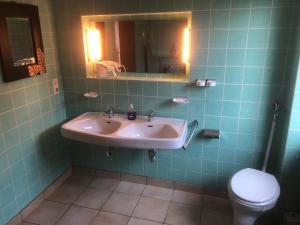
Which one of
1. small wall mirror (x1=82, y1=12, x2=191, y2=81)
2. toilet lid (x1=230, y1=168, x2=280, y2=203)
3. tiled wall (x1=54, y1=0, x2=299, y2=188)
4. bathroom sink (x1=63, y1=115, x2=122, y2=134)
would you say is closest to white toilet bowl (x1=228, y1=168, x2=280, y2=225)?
toilet lid (x1=230, y1=168, x2=280, y2=203)

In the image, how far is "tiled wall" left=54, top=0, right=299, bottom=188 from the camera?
1921 mm

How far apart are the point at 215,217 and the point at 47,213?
4.84 feet

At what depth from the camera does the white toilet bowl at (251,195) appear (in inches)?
65.0

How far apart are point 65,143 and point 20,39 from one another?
45.3 inches

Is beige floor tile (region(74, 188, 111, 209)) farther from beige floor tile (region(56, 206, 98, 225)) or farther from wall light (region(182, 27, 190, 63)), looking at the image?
wall light (region(182, 27, 190, 63))

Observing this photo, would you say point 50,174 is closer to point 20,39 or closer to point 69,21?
point 20,39

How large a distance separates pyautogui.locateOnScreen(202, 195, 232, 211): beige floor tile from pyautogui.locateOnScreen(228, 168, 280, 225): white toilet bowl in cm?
45

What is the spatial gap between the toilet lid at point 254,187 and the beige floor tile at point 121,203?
971 millimetres

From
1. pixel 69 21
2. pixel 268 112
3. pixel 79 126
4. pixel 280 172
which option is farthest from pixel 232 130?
pixel 69 21

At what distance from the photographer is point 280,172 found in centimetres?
200

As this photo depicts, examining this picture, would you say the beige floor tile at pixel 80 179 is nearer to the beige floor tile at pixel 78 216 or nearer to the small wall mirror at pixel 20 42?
the beige floor tile at pixel 78 216

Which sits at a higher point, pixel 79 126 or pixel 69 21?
pixel 69 21

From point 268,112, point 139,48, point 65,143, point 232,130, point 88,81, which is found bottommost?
point 65,143

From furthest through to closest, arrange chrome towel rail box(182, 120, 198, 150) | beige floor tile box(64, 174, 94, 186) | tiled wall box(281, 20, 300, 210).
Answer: beige floor tile box(64, 174, 94, 186), chrome towel rail box(182, 120, 198, 150), tiled wall box(281, 20, 300, 210)
